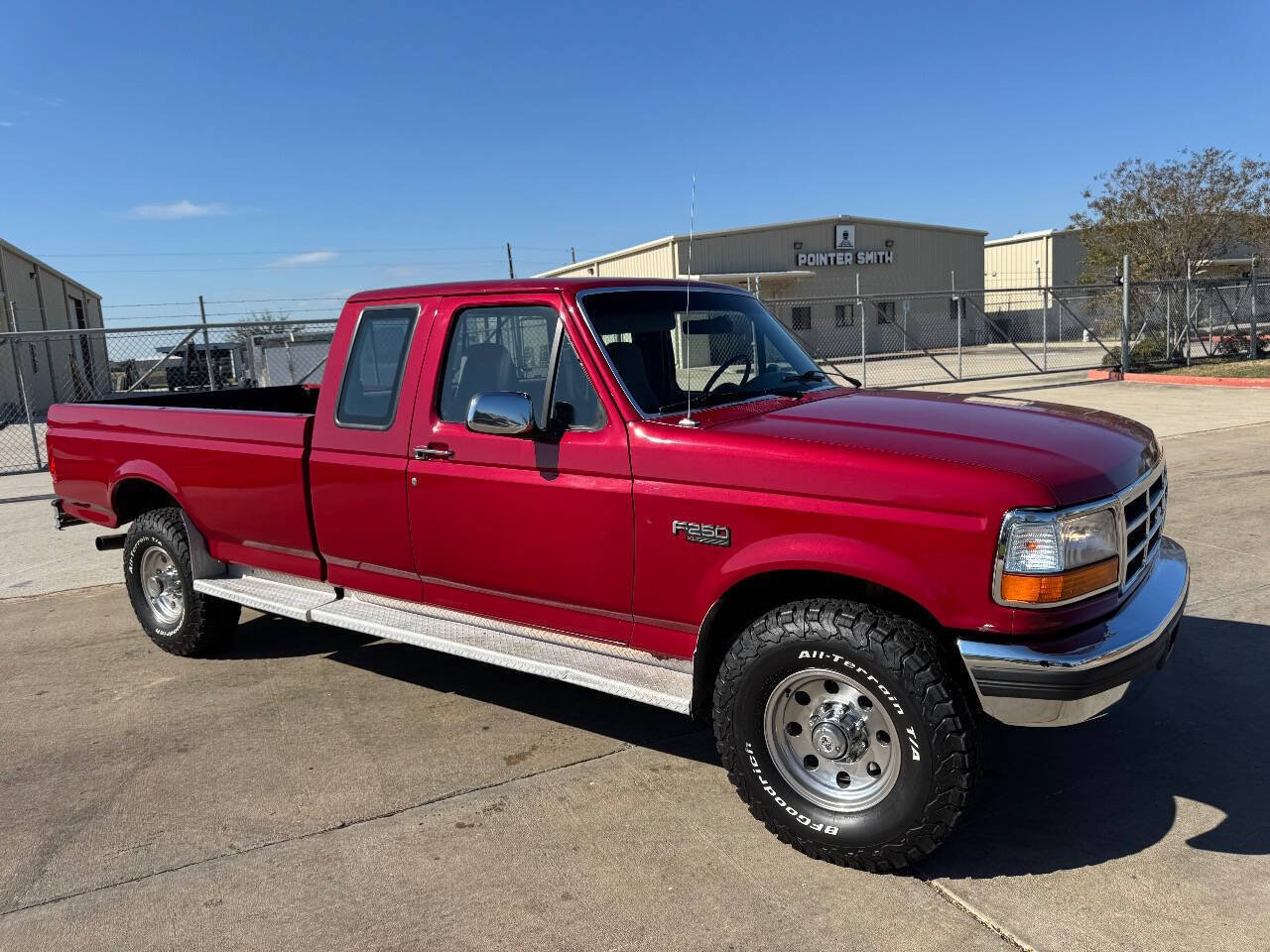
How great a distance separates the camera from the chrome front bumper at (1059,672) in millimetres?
2928

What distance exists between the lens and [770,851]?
3398mm

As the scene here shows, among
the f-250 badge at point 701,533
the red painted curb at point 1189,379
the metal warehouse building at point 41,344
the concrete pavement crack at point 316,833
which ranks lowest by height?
the concrete pavement crack at point 316,833

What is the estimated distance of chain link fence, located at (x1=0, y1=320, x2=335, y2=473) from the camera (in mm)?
13625

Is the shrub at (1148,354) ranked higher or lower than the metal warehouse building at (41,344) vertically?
lower

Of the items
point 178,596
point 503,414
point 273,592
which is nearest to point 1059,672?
point 503,414

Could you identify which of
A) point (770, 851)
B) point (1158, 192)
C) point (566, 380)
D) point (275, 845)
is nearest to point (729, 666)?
point (770, 851)

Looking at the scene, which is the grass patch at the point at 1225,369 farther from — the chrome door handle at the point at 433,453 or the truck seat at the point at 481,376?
the chrome door handle at the point at 433,453

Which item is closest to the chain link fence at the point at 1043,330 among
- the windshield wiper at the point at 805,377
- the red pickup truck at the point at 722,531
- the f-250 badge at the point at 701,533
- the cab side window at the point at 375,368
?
the windshield wiper at the point at 805,377

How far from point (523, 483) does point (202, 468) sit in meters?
2.27

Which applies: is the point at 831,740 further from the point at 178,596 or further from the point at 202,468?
the point at 178,596

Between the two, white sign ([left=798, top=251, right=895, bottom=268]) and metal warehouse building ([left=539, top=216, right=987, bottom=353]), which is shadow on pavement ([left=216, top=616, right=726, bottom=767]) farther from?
white sign ([left=798, top=251, right=895, bottom=268])

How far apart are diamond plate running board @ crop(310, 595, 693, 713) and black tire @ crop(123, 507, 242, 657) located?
1.19 meters

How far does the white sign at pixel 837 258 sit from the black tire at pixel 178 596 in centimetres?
4039

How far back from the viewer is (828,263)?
44.2 m
